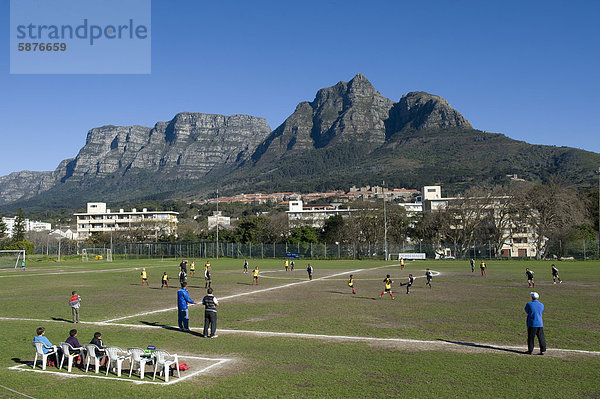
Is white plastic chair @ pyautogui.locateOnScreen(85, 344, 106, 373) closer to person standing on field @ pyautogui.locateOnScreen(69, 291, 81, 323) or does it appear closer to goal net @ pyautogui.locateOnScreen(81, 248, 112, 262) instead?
person standing on field @ pyautogui.locateOnScreen(69, 291, 81, 323)

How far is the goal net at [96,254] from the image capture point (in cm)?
Result: 8731

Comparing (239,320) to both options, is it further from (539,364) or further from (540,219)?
(540,219)

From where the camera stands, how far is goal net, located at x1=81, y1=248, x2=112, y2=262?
87.3 metres

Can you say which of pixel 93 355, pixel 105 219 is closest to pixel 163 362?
pixel 93 355

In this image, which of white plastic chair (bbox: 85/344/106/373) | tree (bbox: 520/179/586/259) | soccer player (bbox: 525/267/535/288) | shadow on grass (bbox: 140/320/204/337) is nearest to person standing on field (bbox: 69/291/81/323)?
shadow on grass (bbox: 140/320/204/337)

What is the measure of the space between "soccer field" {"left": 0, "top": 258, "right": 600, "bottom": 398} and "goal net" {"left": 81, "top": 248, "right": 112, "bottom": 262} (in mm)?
60140

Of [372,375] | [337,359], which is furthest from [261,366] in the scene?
[372,375]

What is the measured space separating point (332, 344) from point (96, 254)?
87517 millimetres

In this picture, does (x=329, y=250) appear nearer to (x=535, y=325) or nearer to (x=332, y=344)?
(x=332, y=344)

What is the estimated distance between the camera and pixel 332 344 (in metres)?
15.4

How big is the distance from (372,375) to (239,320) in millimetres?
9755

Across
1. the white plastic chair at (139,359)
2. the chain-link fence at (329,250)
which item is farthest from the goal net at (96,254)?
the white plastic chair at (139,359)

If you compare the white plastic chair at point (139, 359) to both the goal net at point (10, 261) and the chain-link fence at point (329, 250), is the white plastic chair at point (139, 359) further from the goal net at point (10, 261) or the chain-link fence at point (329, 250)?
the chain-link fence at point (329, 250)

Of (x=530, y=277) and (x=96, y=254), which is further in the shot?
(x=96, y=254)
